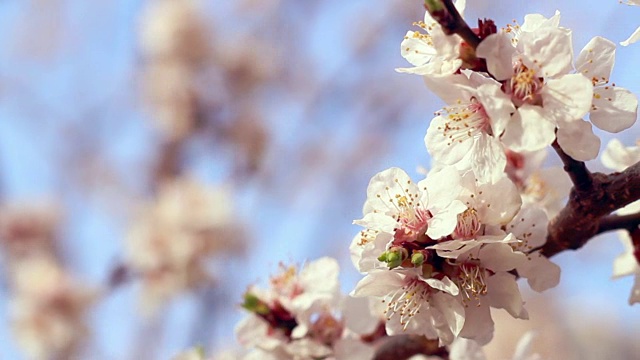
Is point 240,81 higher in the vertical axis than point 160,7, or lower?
lower

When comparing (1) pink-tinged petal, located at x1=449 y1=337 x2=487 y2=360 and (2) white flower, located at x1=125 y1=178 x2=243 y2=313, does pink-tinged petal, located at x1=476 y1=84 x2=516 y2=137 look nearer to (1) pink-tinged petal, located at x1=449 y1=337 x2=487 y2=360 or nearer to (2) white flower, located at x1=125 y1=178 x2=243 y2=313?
(1) pink-tinged petal, located at x1=449 y1=337 x2=487 y2=360

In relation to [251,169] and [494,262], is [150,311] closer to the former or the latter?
[251,169]

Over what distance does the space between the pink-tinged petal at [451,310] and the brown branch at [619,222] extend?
0.82ft

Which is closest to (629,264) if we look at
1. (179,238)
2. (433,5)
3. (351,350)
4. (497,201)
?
(497,201)

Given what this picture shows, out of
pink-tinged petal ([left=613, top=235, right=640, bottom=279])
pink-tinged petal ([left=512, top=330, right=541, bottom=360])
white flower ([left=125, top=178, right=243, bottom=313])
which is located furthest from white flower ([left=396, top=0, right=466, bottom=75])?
white flower ([left=125, top=178, right=243, bottom=313])

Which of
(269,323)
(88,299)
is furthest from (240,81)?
(269,323)

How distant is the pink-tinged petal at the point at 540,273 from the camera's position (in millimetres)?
869

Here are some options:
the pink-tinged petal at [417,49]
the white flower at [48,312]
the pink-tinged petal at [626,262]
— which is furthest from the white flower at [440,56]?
the white flower at [48,312]

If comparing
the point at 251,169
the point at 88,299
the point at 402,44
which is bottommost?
the point at 402,44

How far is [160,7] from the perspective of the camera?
4.25m

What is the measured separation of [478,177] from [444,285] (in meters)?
0.13

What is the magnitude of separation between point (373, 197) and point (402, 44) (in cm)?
20

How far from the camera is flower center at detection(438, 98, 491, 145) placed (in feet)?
2.68

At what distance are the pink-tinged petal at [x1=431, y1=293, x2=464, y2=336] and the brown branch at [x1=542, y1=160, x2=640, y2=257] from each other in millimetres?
169
